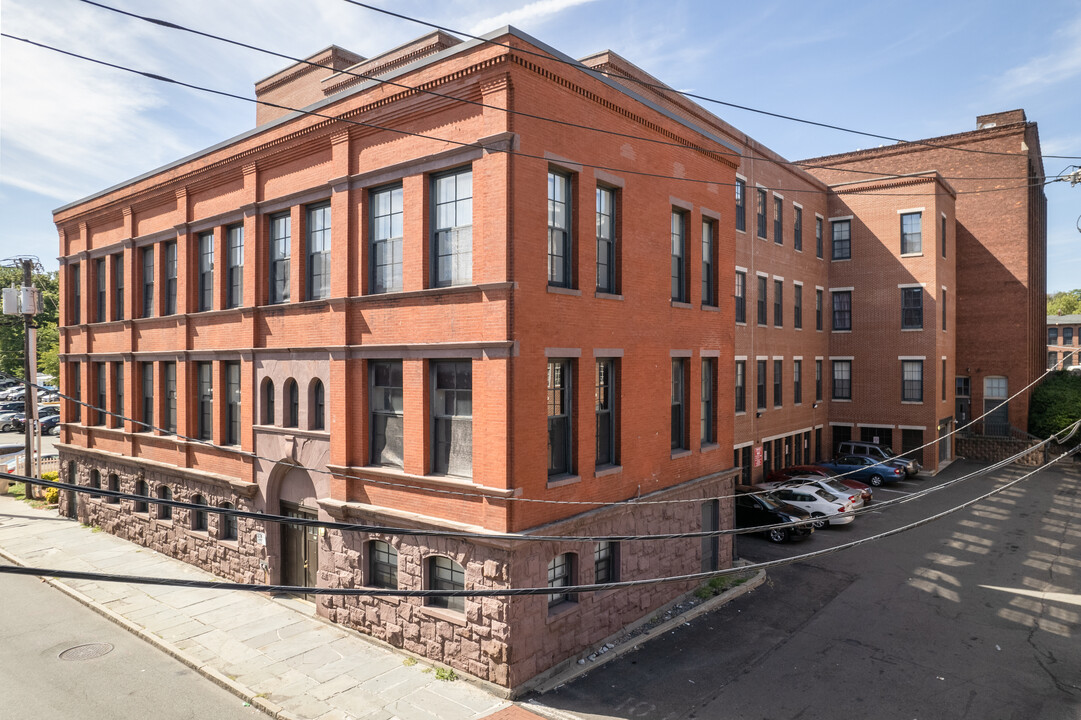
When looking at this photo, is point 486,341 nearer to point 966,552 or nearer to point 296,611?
point 296,611

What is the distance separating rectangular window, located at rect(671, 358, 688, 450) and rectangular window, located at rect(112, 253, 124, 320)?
18.9 m

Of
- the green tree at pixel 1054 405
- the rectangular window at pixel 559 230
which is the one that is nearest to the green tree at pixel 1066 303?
the green tree at pixel 1054 405

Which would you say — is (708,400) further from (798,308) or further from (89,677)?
(798,308)

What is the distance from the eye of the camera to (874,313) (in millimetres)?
35062

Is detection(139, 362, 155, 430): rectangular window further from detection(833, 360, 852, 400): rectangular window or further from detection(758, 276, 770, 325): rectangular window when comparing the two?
detection(833, 360, 852, 400): rectangular window

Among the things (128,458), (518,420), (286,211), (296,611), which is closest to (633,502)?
(518,420)

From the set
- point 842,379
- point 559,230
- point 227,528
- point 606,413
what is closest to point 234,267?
point 227,528

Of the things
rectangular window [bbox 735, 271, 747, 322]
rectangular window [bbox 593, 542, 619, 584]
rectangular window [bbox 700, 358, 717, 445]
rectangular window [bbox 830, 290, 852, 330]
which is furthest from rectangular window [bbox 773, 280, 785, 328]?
rectangular window [bbox 593, 542, 619, 584]

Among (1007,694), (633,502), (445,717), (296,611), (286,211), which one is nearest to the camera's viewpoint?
(445,717)

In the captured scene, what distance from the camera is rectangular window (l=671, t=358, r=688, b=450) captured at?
53.8 ft

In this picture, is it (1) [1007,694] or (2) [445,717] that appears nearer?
(2) [445,717]

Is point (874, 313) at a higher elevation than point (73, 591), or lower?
higher

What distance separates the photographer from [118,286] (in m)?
22.5

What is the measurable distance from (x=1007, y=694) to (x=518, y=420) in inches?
398
